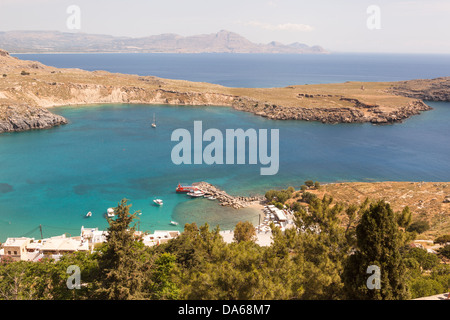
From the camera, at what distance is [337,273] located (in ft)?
47.3

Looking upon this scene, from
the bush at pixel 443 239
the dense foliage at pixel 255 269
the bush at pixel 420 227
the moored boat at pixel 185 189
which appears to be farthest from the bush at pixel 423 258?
the moored boat at pixel 185 189

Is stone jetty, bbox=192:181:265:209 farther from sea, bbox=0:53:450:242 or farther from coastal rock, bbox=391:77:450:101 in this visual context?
coastal rock, bbox=391:77:450:101

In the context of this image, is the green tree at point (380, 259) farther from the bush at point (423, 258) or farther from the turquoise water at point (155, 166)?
the turquoise water at point (155, 166)

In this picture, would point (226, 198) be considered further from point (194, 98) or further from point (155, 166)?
point (194, 98)

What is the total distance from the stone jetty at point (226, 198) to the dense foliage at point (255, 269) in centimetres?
1961

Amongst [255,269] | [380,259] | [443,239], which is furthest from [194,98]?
[380,259]

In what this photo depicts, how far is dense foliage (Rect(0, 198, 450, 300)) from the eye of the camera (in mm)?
12750

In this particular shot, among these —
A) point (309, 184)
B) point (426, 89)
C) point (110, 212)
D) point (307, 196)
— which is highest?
point (426, 89)

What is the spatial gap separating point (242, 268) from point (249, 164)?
1656 inches

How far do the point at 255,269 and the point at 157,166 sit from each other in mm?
43040

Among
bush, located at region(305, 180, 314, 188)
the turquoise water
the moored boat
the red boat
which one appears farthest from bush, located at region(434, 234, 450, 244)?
the moored boat

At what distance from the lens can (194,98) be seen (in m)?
113

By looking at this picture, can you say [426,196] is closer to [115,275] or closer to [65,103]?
[115,275]
